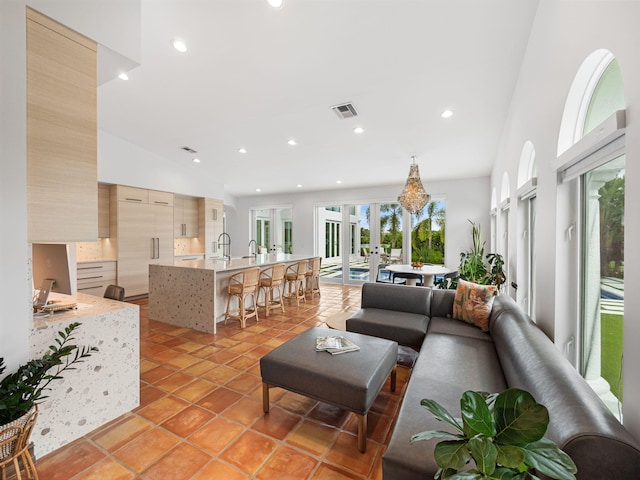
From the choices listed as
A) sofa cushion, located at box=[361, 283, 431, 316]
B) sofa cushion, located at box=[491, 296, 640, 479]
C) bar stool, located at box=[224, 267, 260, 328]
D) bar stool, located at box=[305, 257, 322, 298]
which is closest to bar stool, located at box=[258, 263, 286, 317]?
bar stool, located at box=[224, 267, 260, 328]

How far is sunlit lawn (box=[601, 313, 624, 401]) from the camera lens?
1.49m

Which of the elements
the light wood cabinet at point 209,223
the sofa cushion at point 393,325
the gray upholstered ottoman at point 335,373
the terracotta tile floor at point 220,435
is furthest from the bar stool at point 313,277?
the gray upholstered ottoman at point 335,373

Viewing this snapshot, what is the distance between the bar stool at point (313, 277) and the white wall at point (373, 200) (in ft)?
6.98

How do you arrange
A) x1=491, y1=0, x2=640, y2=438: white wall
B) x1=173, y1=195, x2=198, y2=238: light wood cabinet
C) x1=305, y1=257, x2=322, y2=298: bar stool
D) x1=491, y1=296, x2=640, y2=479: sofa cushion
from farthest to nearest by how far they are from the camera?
x1=173, y1=195, x2=198, y2=238: light wood cabinet → x1=305, y1=257, x2=322, y2=298: bar stool → x1=491, y1=0, x2=640, y2=438: white wall → x1=491, y1=296, x2=640, y2=479: sofa cushion

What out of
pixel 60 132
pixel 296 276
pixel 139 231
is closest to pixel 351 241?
pixel 296 276

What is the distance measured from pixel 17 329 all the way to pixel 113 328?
527mm

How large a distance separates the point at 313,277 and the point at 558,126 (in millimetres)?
5073

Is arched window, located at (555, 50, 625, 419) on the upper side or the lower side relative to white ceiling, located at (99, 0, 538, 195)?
lower

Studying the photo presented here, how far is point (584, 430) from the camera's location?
923mm

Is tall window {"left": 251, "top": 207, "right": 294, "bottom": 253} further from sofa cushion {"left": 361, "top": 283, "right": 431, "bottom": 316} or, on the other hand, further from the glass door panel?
sofa cushion {"left": 361, "top": 283, "right": 431, "bottom": 316}

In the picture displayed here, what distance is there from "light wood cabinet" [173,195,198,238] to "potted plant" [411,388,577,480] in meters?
7.33

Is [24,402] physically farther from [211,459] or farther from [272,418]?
[272,418]

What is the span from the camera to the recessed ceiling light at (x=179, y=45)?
2838 millimetres

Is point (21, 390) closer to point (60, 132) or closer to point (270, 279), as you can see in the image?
point (60, 132)
